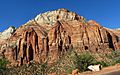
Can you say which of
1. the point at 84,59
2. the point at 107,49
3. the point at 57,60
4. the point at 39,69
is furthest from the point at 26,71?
the point at 84,59

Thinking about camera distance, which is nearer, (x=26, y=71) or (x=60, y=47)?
(x=26, y=71)

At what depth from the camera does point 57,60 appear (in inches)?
6841

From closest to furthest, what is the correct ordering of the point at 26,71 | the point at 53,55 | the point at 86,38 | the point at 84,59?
the point at 84,59 → the point at 26,71 → the point at 53,55 → the point at 86,38

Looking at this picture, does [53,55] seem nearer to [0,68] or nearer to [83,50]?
[83,50]

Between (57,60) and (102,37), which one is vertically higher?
(102,37)

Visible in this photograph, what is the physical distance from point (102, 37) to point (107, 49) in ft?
57.6

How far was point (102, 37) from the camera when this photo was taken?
652ft

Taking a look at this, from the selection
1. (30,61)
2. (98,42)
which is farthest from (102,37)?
(30,61)

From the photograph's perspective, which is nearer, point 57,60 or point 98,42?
point 57,60

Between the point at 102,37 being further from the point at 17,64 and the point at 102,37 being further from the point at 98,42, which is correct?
the point at 17,64

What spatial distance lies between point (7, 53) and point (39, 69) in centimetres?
4736

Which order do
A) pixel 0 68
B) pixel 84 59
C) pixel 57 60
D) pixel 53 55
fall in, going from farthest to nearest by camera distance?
pixel 53 55
pixel 57 60
pixel 0 68
pixel 84 59

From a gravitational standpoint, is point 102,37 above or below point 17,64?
above


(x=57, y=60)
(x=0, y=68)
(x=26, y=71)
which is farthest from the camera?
(x=57, y=60)
